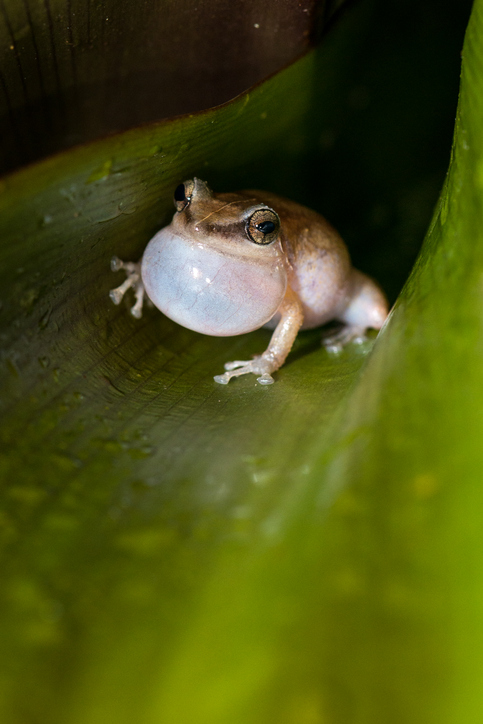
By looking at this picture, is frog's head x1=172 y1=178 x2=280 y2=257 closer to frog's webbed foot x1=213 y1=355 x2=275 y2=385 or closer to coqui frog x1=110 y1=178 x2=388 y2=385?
coqui frog x1=110 y1=178 x2=388 y2=385

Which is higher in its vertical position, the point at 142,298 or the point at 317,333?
the point at 142,298

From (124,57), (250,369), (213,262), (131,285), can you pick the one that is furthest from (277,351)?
(124,57)

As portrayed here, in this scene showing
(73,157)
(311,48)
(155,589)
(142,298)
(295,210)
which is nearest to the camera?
(155,589)

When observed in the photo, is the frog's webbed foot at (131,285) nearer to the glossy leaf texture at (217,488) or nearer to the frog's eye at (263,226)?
the glossy leaf texture at (217,488)

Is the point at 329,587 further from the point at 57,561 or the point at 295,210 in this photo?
the point at 295,210

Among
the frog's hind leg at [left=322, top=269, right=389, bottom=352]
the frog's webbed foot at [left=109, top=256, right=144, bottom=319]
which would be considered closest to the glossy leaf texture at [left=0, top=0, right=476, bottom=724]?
the frog's webbed foot at [left=109, top=256, right=144, bottom=319]

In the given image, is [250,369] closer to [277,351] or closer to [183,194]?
[277,351]

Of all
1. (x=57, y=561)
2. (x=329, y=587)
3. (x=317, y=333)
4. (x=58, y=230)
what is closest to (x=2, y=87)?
(x=58, y=230)
